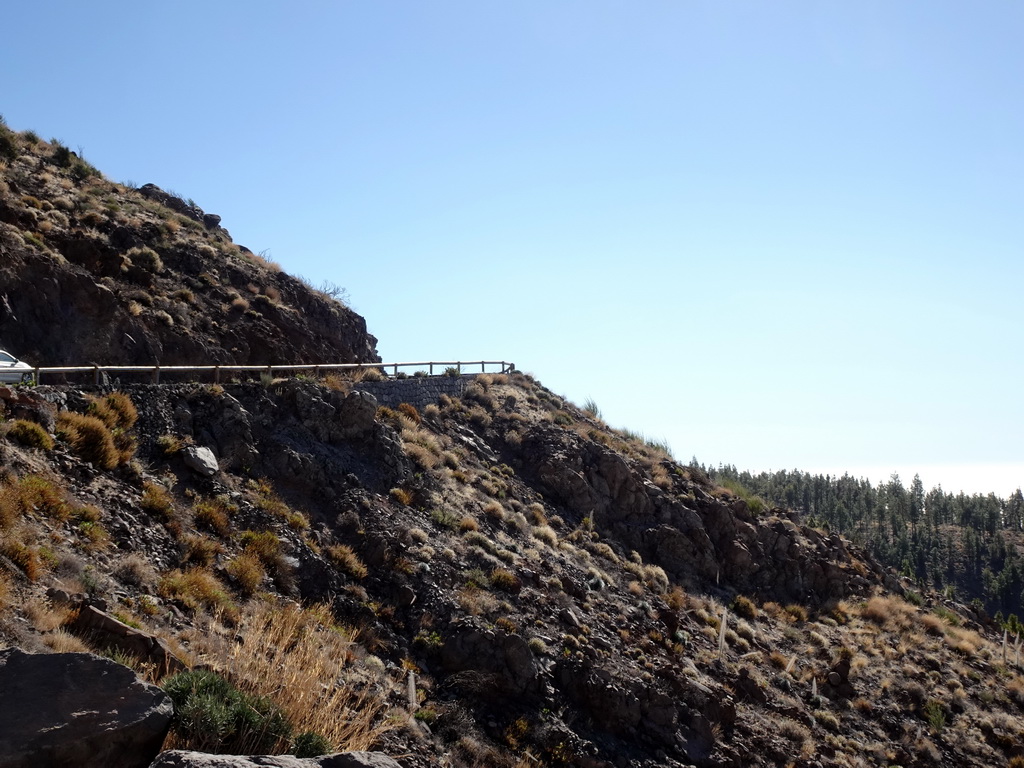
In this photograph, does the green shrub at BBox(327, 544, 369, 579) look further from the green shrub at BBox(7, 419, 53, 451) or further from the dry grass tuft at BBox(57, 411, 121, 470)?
the green shrub at BBox(7, 419, 53, 451)

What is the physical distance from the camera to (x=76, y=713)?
6.27m

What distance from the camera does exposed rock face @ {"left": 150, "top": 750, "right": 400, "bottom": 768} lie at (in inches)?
235

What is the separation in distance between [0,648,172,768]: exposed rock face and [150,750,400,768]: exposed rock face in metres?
0.48

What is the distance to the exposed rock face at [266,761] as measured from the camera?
598 centimetres

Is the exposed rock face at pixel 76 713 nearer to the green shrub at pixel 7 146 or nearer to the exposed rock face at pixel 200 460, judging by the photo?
the exposed rock face at pixel 200 460

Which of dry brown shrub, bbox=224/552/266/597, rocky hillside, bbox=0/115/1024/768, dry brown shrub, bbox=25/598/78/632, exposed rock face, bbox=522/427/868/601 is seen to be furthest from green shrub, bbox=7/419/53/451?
exposed rock face, bbox=522/427/868/601

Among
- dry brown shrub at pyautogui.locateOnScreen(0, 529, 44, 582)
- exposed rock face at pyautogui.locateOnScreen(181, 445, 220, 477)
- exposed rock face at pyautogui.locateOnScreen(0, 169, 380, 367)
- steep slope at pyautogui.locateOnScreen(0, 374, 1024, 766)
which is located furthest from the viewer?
exposed rock face at pyautogui.locateOnScreen(0, 169, 380, 367)

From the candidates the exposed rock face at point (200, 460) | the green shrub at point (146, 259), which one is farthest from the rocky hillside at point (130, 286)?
the exposed rock face at point (200, 460)

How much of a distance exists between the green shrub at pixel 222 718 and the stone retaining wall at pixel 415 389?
62.3ft

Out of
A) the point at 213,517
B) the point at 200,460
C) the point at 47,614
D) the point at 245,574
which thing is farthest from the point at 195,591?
the point at 200,460

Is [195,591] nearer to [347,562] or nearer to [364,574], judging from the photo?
[347,562]

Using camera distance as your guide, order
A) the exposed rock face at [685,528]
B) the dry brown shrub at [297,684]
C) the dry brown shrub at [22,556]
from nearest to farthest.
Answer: the dry brown shrub at [297,684], the dry brown shrub at [22,556], the exposed rock face at [685,528]

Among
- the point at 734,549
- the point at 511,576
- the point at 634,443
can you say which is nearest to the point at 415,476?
the point at 511,576

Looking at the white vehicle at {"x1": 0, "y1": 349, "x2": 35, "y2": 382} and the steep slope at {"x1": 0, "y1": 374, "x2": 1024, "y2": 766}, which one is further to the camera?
the white vehicle at {"x1": 0, "y1": 349, "x2": 35, "y2": 382}
